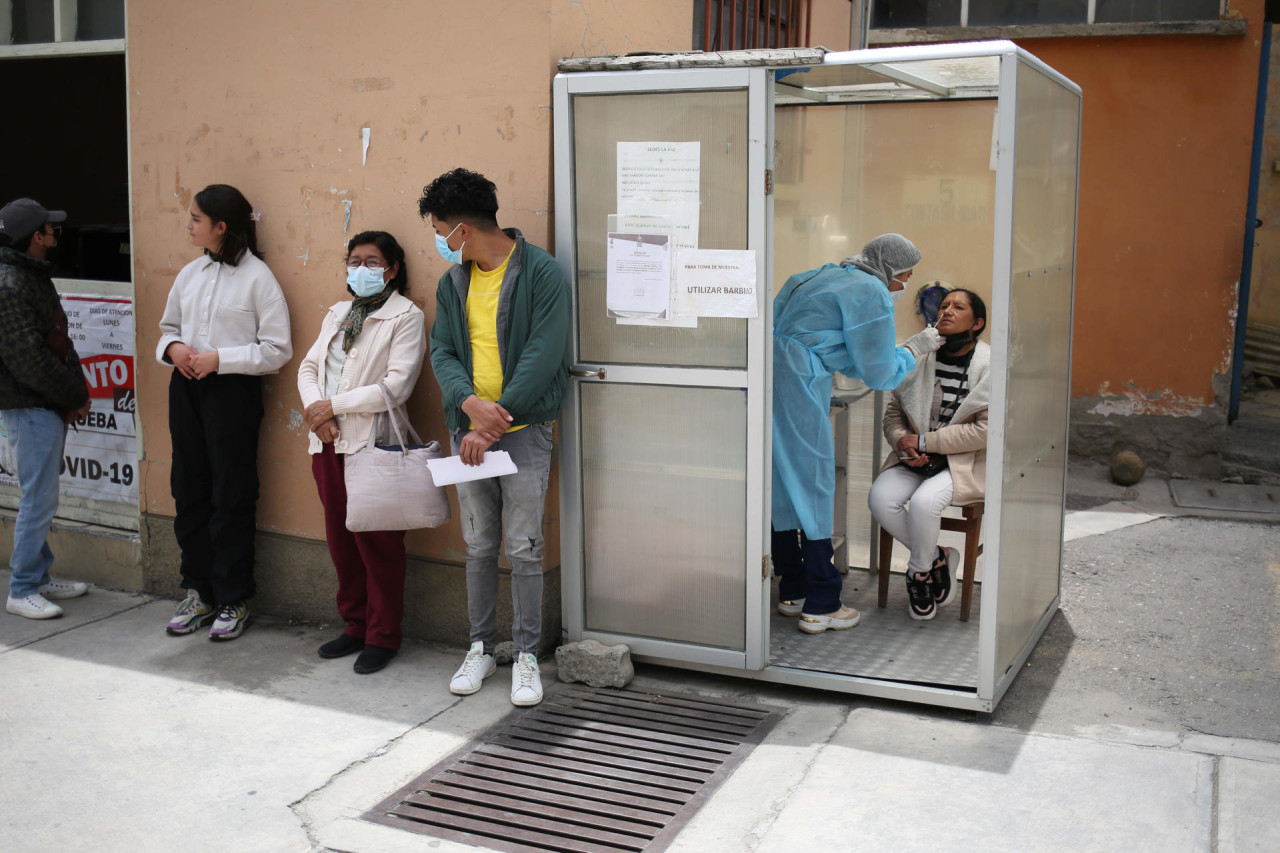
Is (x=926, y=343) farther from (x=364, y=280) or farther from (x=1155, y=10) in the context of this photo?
(x=1155, y=10)

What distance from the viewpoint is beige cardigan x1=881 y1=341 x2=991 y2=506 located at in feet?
16.0

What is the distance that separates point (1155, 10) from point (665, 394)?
5.42m

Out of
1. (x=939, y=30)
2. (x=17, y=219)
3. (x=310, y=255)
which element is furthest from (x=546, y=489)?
(x=939, y=30)

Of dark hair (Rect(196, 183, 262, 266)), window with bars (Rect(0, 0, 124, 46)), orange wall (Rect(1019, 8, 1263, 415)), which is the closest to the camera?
dark hair (Rect(196, 183, 262, 266))

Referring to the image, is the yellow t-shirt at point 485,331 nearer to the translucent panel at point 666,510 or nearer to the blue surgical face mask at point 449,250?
the blue surgical face mask at point 449,250

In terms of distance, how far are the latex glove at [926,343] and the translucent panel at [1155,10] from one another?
13.2ft

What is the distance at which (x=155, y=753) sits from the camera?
12.8ft

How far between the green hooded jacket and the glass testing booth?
0.22m

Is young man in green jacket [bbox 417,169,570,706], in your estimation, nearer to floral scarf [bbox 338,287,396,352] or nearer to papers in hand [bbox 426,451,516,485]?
papers in hand [bbox 426,451,516,485]

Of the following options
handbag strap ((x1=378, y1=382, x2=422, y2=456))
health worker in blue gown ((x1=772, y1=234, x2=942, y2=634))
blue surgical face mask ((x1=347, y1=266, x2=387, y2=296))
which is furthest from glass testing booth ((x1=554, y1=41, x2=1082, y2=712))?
blue surgical face mask ((x1=347, y1=266, x2=387, y2=296))

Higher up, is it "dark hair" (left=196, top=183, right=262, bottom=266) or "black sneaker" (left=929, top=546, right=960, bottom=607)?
"dark hair" (left=196, top=183, right=262, bottom=266)

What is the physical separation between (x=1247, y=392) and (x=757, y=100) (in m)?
6.58

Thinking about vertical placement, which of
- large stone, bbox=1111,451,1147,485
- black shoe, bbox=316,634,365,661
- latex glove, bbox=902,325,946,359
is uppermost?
latex glove, bbox=902,325,946,359

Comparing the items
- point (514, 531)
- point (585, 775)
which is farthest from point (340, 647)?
point (585, 775)
